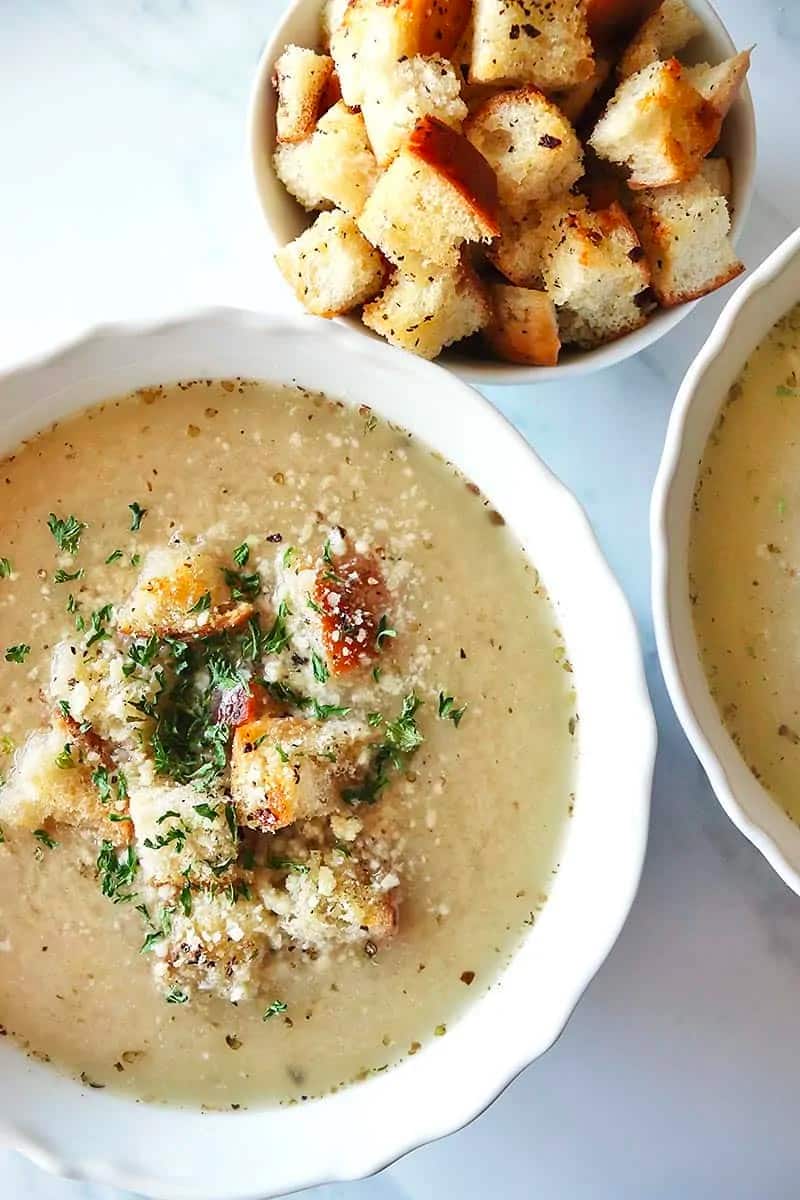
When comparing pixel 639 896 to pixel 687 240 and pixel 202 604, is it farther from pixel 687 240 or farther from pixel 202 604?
pixel 687 240

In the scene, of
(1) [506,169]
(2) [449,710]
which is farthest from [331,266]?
(2) [449,710]

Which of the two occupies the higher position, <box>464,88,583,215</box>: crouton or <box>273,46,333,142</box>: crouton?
<box>464,88,583,215</box>: crouton

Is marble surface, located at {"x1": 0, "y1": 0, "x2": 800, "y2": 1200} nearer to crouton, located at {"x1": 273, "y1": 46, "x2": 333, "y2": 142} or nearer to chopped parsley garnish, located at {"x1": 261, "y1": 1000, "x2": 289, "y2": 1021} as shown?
crouton, located at {"x1": 273, "y1": 46, "x2": 333, "y2": 142}

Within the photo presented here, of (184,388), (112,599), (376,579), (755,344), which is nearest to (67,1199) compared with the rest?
(112,599)

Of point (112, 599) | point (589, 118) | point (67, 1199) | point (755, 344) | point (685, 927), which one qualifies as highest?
point (589, 118)

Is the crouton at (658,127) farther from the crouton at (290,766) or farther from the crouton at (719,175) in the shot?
the crouton at (290,766)

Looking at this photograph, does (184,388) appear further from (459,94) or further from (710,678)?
(710,678)

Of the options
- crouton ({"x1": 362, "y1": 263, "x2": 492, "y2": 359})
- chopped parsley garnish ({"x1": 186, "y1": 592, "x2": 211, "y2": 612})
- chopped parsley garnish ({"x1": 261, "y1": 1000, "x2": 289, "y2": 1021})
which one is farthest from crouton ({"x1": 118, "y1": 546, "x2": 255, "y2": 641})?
chopped parsley garnish ({"x1": 261, "y1": 1000, "x2": 289, "y2": 1021})
